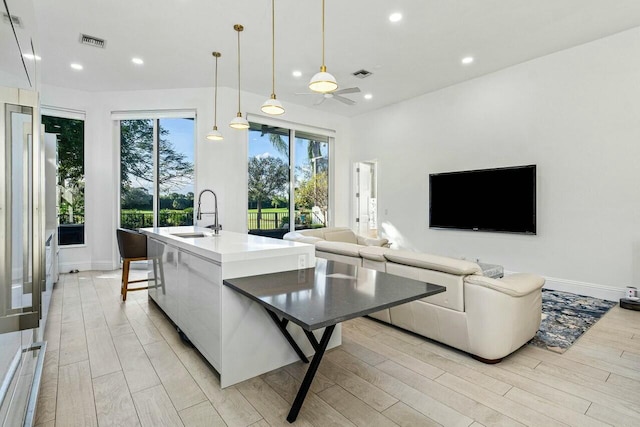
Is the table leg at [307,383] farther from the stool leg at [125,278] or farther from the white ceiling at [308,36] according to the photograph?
the white ceiling at [308,36]

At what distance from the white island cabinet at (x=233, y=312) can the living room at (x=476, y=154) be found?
0.57ft

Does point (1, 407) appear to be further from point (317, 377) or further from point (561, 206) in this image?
point (561, 206)

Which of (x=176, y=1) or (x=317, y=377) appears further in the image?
(x=176, y=1)

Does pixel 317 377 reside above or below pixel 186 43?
below

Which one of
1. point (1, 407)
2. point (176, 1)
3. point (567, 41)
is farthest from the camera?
point (567, 41)

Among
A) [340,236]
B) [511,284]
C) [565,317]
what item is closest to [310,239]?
[340,236]

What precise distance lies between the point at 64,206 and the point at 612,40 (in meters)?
8.71

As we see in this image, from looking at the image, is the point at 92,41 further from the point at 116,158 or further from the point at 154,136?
the point at 116,158

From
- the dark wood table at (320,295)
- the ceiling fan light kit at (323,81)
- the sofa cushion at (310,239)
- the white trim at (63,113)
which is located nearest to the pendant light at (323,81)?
the ceiling fan light kit at (323,81)

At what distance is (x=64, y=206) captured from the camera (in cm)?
573

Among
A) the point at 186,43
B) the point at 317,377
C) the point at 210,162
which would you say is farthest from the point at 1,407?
the point at 210,162

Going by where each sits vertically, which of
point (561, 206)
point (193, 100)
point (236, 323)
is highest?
point (193, 100)

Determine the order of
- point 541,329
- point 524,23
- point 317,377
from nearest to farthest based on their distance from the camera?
1. point 317,377
2. point 541,329
3. point 524,23

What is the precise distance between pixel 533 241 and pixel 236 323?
4.59 meters
